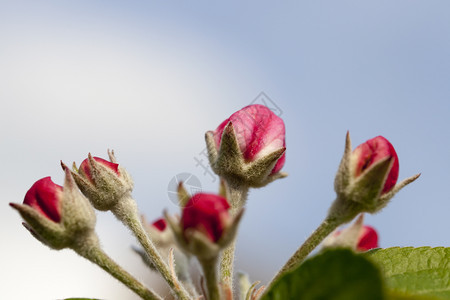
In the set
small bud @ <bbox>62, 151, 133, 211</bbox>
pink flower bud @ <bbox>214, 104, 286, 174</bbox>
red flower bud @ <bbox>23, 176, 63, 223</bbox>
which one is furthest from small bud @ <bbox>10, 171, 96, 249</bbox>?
pink flower bud @ <bbox>214, 104, 286, 174</bbox>

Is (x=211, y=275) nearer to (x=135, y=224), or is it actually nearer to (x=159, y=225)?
(x=135, y=224)

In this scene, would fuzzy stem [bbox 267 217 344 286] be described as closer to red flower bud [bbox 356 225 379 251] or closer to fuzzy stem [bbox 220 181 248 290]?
fuzzy stem [bbox 220 181 248 290]

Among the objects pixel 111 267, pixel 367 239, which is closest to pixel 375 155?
pixel 367 239

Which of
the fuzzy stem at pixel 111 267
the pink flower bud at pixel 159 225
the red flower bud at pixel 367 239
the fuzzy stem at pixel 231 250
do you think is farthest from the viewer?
the pink flower bud at pixel 159 225

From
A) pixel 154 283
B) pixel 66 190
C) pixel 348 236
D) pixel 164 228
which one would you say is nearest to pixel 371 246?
pixel 348 236

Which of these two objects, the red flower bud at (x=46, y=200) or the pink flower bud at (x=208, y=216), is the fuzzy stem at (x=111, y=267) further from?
the pink flower bud at (x=208, y=216)

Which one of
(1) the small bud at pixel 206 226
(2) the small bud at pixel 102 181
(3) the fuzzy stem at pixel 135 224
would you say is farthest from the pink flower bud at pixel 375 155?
(2) the small bud at pixel 102 181

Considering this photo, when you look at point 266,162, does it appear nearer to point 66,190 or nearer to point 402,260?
point 402,260
